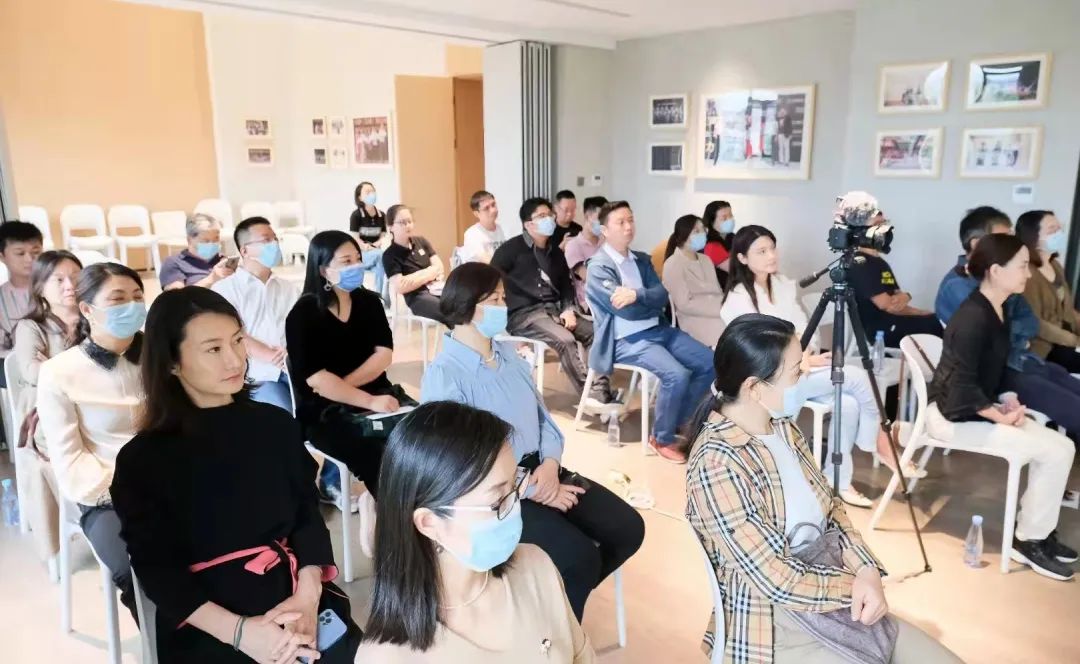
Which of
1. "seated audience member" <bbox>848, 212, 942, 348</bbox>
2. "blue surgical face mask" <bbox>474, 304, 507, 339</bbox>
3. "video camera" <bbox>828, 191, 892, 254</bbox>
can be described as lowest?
"seated audience member" <bbox>848, 212, 942, 348</bbox>

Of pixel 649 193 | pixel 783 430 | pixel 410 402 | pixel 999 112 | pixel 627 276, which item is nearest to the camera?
pixel 783 430

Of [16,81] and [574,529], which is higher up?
[16,81]

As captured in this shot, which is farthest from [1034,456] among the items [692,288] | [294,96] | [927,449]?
[294,96]

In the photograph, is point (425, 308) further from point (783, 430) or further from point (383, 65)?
point (383, 65)

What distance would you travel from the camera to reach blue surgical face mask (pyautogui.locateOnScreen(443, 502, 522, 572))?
1198 mm

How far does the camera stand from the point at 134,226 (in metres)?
9.27

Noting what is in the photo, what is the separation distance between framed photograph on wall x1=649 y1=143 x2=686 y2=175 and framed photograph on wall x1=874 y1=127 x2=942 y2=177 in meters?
1.87

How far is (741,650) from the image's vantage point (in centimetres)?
167

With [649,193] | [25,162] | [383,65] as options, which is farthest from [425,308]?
[25,162]

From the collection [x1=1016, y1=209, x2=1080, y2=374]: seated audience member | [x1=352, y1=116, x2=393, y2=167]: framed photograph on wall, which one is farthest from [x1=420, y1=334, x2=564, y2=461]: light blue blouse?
[x1=352, y1=116, x2=393, y2=167]: framed photograph on wall

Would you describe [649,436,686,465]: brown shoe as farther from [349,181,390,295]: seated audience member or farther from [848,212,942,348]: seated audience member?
[349,181,390,295]: seated audience member

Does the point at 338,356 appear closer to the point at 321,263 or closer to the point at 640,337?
the point at 321,263

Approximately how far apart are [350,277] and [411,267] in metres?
2.54

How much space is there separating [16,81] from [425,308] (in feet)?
22.2
